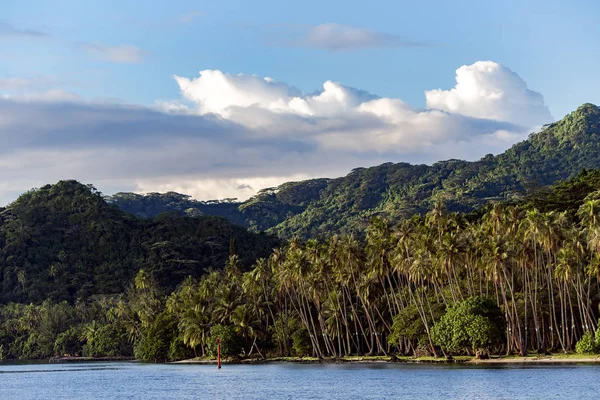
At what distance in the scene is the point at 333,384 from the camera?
88.9 meters

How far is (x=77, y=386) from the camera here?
105 meters

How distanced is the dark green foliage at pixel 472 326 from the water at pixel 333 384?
382 cm

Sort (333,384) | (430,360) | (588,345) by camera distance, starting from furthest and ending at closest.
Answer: (430,360) → (588,345) → (333,384)

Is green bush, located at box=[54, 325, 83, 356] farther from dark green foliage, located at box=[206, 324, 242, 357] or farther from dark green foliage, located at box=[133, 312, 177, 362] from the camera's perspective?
dark green foliage, located at box=[206, 324, 242, 357]

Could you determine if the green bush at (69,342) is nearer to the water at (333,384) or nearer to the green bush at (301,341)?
the water at (333,384)

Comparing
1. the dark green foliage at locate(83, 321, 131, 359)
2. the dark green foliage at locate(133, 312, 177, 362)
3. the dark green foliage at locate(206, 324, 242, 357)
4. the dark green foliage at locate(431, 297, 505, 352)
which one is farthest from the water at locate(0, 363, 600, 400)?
the dark green foliage at locate(83, 321, 131, 359)

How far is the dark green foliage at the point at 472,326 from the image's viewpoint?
101m

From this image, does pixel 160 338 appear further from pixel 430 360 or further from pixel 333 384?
pixel 333 384

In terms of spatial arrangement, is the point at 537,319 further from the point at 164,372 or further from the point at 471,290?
the point at 164,372

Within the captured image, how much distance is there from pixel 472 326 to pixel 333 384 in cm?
2072

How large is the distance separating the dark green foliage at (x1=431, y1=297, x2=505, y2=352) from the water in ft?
12.5

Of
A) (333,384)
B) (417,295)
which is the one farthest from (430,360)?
(333,384)

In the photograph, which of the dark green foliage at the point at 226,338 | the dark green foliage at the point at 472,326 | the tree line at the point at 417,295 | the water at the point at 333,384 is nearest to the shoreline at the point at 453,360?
the tree line at the point at 417,295

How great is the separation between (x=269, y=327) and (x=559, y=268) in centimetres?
5760
